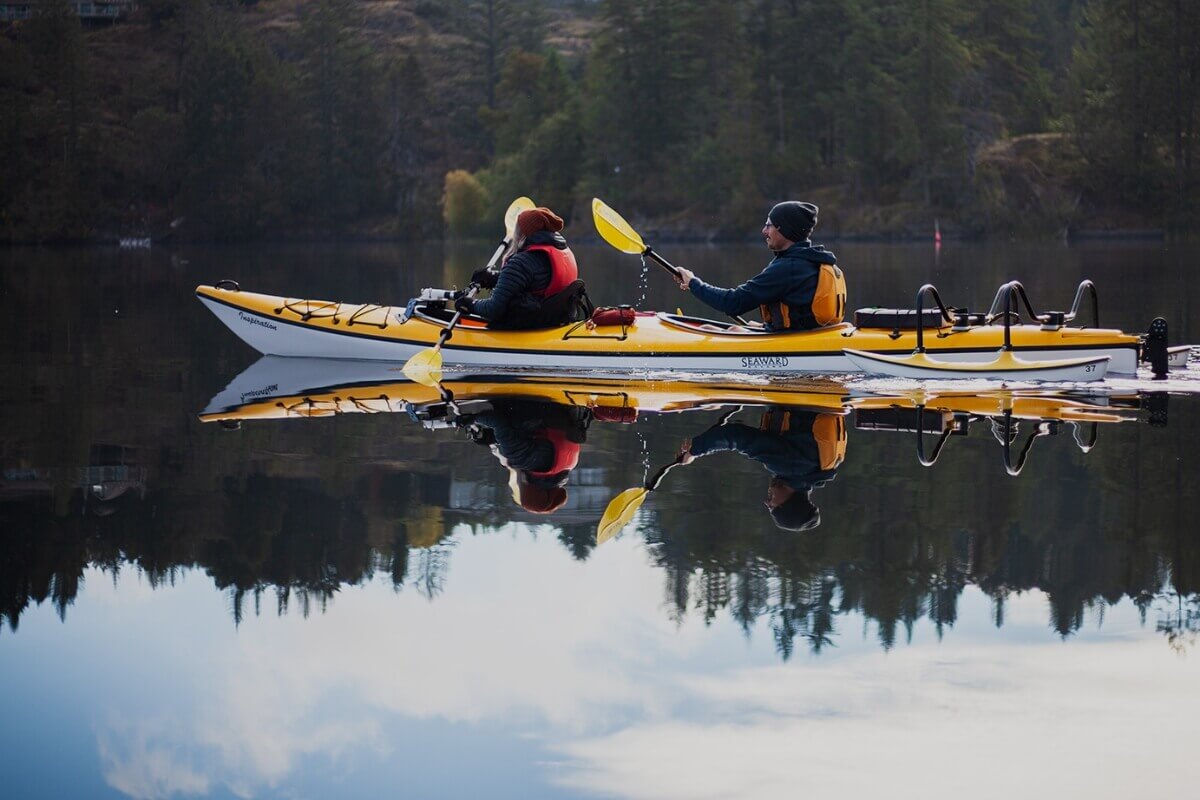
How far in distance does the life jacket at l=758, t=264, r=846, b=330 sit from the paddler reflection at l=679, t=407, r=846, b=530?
1883 mm

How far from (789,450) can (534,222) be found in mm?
4534

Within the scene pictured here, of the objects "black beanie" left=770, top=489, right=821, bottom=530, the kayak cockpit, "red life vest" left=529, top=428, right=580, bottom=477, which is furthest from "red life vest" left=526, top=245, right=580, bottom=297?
"black beanie" left=770, top=489, right=821, bottom=530

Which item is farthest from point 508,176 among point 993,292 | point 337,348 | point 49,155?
point 337,348

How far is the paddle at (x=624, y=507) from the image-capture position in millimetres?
7867

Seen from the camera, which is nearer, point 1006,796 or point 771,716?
point 1006,796

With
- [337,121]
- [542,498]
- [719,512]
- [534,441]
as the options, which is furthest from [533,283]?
[337,121]

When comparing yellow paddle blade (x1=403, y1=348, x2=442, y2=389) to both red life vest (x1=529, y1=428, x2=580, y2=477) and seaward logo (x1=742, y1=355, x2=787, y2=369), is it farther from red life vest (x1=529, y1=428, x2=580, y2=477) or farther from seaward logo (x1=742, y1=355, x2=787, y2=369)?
red life vest (x1=529, y1=428, x2=580, y2=477)

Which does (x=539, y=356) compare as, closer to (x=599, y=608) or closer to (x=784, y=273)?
(x=784, y=273)

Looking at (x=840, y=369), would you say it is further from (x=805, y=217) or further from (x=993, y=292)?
(x=993, y=292)

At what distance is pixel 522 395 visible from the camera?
13000 millimetres

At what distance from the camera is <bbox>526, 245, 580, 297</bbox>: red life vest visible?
13875mm

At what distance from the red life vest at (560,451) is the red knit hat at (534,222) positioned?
3.13 metres

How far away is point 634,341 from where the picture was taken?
1405 centimetres

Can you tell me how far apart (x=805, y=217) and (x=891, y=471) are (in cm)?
441
